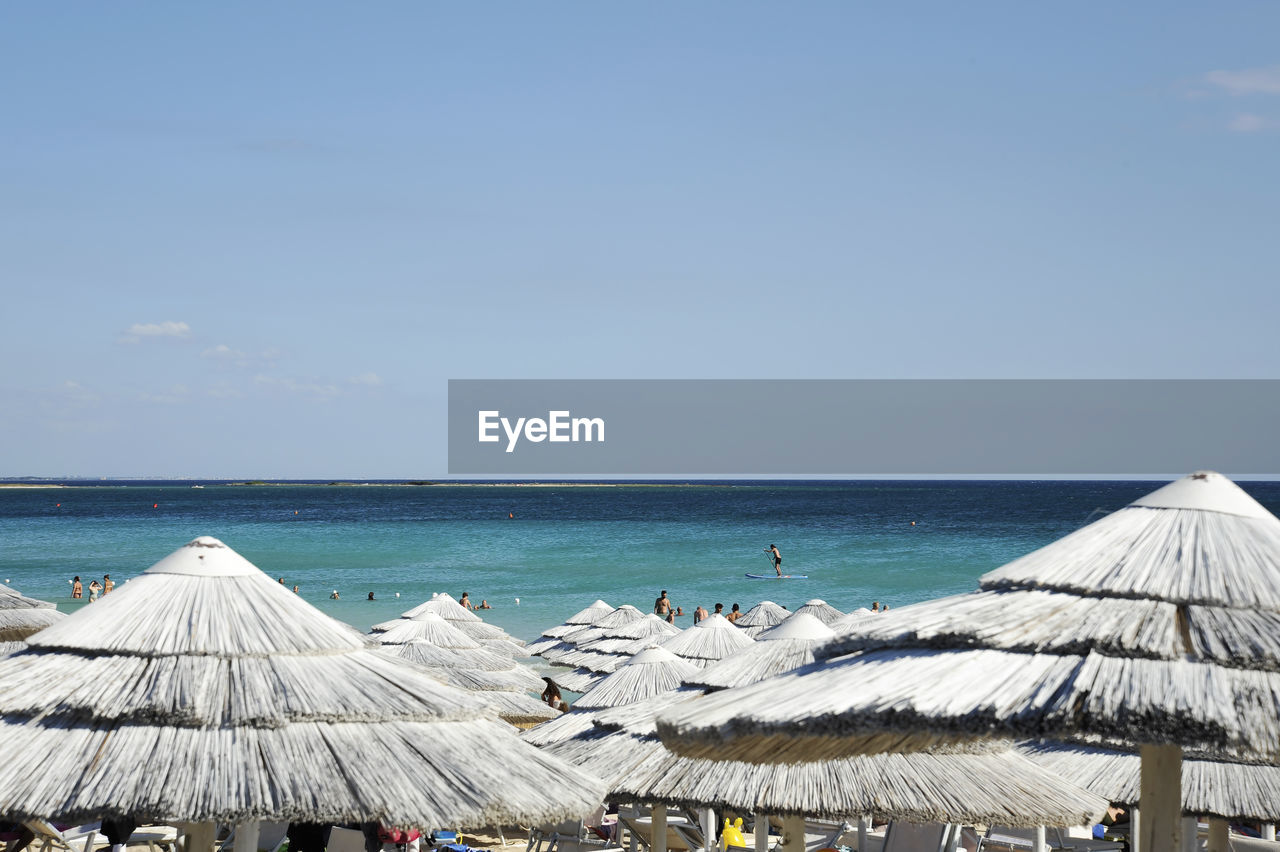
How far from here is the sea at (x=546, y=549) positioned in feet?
130

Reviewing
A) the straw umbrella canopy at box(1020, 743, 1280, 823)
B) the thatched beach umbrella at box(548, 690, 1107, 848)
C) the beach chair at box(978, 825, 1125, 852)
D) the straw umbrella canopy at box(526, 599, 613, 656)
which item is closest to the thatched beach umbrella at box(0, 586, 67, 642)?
the thatched beach umbrella at box(548, 690, 1107, 848)

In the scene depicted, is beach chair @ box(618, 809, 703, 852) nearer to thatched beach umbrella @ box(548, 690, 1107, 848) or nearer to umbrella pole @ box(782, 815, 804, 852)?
umbrella pole @ box(782, 815, 804, 852)

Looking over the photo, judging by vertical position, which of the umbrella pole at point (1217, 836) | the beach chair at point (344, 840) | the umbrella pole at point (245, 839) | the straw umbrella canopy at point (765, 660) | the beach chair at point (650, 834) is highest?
the straw umbrella canopy at point (765, 660)

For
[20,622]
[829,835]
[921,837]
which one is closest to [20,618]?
[20,622]

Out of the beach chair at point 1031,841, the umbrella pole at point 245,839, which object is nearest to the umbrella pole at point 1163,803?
the umbrella pole at point 245,839

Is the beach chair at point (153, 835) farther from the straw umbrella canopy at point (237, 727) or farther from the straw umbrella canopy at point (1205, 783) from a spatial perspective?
the straw umbrella canopy at point (1205, 783)

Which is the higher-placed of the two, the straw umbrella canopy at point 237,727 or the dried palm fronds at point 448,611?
the straw umbrella canopy at point 237,727

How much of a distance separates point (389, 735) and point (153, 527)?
72.0 meters

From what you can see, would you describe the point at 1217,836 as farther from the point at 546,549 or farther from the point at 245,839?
the point at 546,549

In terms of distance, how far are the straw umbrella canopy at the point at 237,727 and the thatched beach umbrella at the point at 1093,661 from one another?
1.31 m

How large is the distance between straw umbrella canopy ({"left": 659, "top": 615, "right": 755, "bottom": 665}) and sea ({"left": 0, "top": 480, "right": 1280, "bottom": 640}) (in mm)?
8699

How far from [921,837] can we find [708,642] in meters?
3.15

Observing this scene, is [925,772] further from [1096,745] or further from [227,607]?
[227,607]

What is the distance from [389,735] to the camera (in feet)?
13.5
